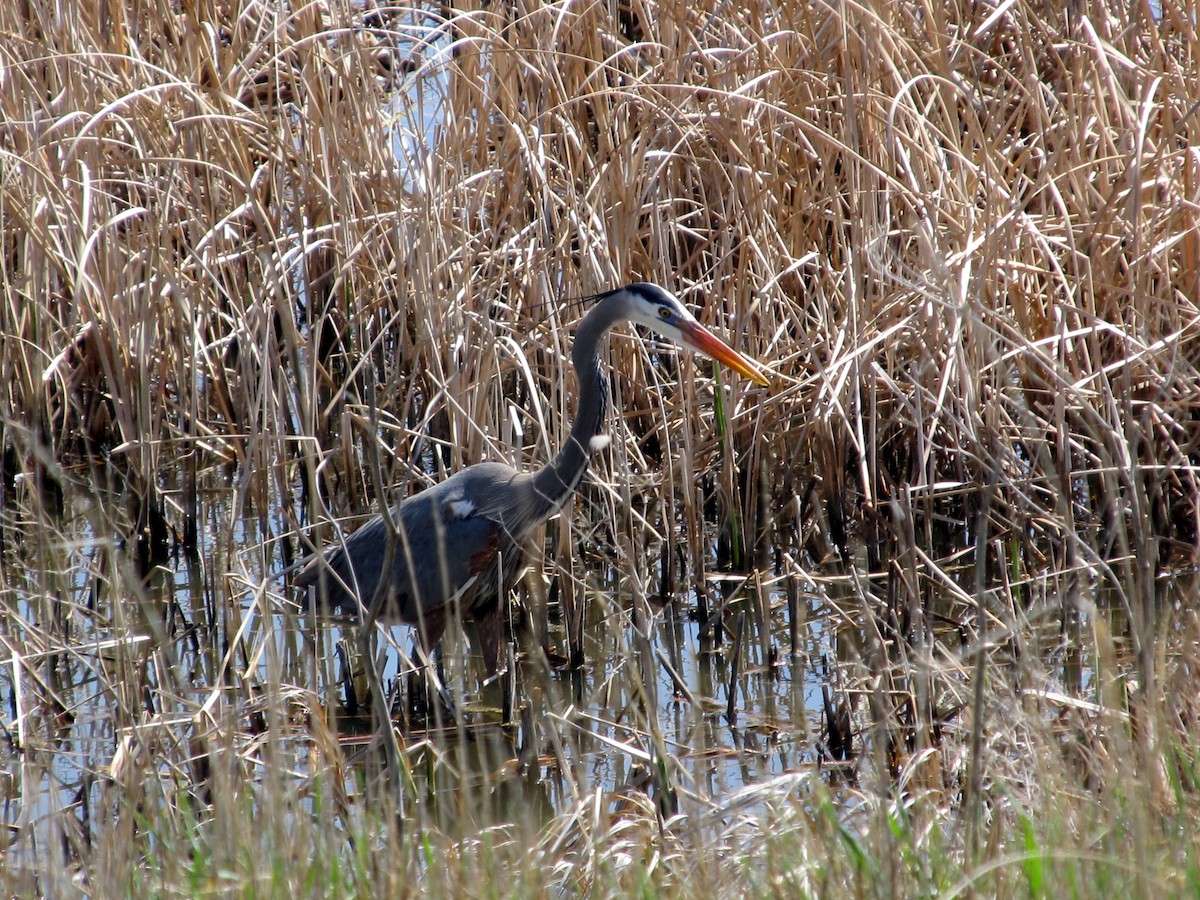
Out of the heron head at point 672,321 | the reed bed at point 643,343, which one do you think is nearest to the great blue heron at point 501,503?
the heron head at point 672,321

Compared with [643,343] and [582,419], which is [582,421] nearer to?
[582,419]

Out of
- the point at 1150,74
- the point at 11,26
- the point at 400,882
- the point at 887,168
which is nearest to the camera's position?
the point at 400,882

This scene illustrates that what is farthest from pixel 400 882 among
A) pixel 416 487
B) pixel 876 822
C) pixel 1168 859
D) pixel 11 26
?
pixel 11 26

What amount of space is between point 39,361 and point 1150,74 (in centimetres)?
424

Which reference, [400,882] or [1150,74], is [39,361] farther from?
[1150,74]

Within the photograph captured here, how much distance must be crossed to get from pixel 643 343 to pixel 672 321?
2.41 ft

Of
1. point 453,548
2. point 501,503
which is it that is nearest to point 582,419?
point 501,503

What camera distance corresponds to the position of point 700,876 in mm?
2164

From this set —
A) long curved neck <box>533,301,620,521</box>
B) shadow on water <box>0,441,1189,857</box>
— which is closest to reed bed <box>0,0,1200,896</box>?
shadow on water <box>0,441,1189,857</box>

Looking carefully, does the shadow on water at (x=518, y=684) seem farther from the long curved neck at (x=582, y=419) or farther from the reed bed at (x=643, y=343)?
the long curved neck at (x=582, y=419)

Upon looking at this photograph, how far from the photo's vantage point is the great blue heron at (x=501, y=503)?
415cm

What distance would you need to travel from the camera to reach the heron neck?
13.6 ft

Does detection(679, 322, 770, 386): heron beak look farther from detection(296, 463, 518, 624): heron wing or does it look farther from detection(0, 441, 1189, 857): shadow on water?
detection(296, 463, 518, 624): heron wing

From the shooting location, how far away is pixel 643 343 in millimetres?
4910
